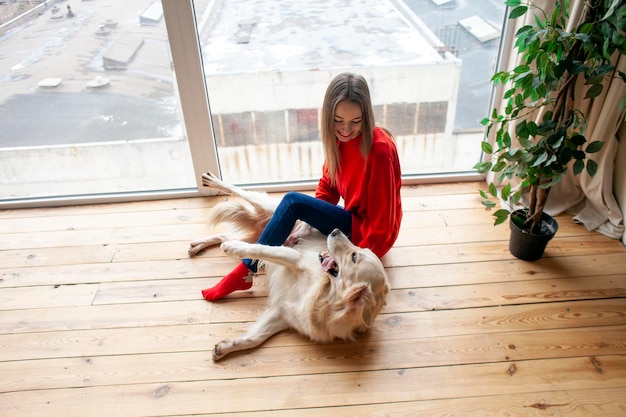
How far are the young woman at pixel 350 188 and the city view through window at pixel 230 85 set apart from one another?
0.80 metres

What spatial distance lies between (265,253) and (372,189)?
514mm

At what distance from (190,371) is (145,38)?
171cm

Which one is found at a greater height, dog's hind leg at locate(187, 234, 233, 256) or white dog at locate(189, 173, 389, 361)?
white dog at locate(189, 173, 389, 361)

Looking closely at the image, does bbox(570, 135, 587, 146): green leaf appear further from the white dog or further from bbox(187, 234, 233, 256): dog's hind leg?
bbox(187, 234, 233, 256): dog's hind leg

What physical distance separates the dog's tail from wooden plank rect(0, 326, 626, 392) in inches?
24.3

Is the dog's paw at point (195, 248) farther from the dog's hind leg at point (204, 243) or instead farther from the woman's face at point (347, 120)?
the woman's face at point (347, 120)

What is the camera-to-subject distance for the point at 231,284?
1.95 meters

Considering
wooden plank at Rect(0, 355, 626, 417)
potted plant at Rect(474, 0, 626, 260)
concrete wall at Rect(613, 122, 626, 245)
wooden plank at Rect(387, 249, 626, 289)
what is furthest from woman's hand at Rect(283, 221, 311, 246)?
concrete wall at Rect(613, 122, 626, 245)

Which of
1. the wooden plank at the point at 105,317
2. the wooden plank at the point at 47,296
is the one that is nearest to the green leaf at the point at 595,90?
the wooden plank at the point at 105,317

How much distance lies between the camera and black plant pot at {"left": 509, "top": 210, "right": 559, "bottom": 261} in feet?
6.81

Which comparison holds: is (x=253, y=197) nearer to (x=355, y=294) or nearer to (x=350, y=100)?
(x=350, y=100)

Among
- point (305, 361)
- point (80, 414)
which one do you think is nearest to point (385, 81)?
point (305, 361)

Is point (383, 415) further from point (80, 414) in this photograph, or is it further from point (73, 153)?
point (73, 153)

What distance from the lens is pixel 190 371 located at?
1.69m
